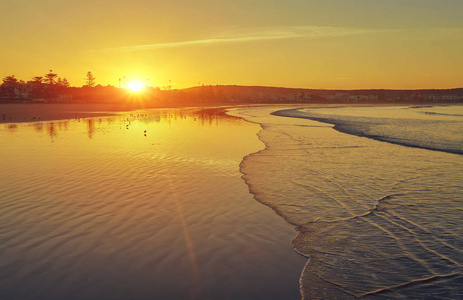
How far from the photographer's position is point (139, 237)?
232 inches

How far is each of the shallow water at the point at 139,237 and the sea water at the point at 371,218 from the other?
0.56 meters

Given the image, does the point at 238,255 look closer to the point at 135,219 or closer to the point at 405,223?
the point at 135,219

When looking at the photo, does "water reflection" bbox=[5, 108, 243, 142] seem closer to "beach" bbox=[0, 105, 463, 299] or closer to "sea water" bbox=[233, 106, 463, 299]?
"beach" bbox=[0, 105, 463, 299]

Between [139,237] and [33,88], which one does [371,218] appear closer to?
[139,237]

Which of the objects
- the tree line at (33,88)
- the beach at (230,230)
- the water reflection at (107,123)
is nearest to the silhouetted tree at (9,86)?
the tree line at (33,88)

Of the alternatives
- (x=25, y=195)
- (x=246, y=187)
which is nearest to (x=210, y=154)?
(x=246, y=187)

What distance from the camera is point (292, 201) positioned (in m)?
8.14

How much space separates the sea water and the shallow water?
1.84 ft

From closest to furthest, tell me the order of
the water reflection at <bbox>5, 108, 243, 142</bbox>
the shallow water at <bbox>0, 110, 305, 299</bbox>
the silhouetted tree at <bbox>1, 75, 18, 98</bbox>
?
the shallow water at <bbox>0, 110, 305, 299</bbox> → the water reflection at <bbox>5, 108, 243, 142</bbox> → the silhouetted tree at <bbox>1, 75, 18, 98</bbox>

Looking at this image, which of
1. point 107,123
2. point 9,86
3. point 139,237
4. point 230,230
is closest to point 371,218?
point 230,230

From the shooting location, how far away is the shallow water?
4.40m

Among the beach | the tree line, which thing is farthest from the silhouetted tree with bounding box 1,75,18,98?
the beach

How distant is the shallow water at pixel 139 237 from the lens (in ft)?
14.4

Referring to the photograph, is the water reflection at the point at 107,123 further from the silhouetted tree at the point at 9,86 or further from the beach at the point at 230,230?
the silhouetted tree at the point at 9,86
